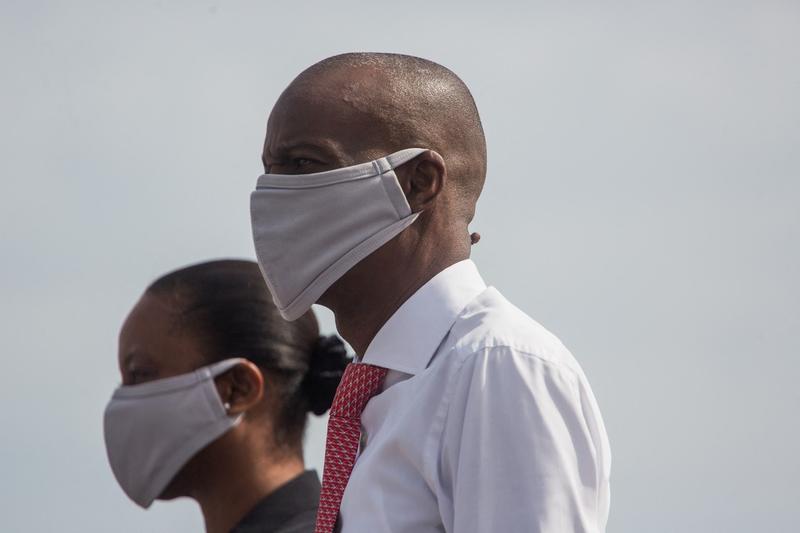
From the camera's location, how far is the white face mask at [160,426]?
6.46 m

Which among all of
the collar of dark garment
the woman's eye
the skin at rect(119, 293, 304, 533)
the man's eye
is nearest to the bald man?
the man's eye

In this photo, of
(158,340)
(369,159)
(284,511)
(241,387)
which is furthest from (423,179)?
(158,340)

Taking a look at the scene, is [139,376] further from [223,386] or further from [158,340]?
[223,386]

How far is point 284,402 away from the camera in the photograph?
6285mm

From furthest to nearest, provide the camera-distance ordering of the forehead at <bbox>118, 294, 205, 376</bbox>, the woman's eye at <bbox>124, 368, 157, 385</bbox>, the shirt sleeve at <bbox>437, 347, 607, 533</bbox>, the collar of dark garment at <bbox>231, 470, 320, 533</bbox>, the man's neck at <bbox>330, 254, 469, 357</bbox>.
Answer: the woman's eye at <bbox>124, 368, 157, 385</bbox>, the forehead at <bbox>118, 294, 205, 376</bbox>, the collar of dark garment at <bbox>231, 470, 320, 533</bbox>, the man's neck at <bbox>330, 254, 469, 357</bbox>, the shirt sleeve at <bbox>437, 347, 607, 533</bbox>

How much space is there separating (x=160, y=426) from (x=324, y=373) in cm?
85

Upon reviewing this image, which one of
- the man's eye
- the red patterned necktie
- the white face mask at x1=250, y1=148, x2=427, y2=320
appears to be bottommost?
the red patterned necktie

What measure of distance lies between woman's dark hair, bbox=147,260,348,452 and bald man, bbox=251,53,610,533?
2005mm

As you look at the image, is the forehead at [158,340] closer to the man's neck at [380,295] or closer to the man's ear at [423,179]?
the man's neck at [380,295]

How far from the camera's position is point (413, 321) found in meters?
3.99

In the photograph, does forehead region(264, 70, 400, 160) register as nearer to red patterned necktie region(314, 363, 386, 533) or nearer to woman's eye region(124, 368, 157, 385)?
red patterned necktie region(314, 363, 386, 533)

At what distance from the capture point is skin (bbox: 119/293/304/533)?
6.05 meters

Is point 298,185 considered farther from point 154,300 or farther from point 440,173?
point 154,300

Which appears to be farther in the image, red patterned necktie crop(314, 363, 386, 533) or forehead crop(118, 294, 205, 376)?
forehead crop(118, 294, 205, 376)
